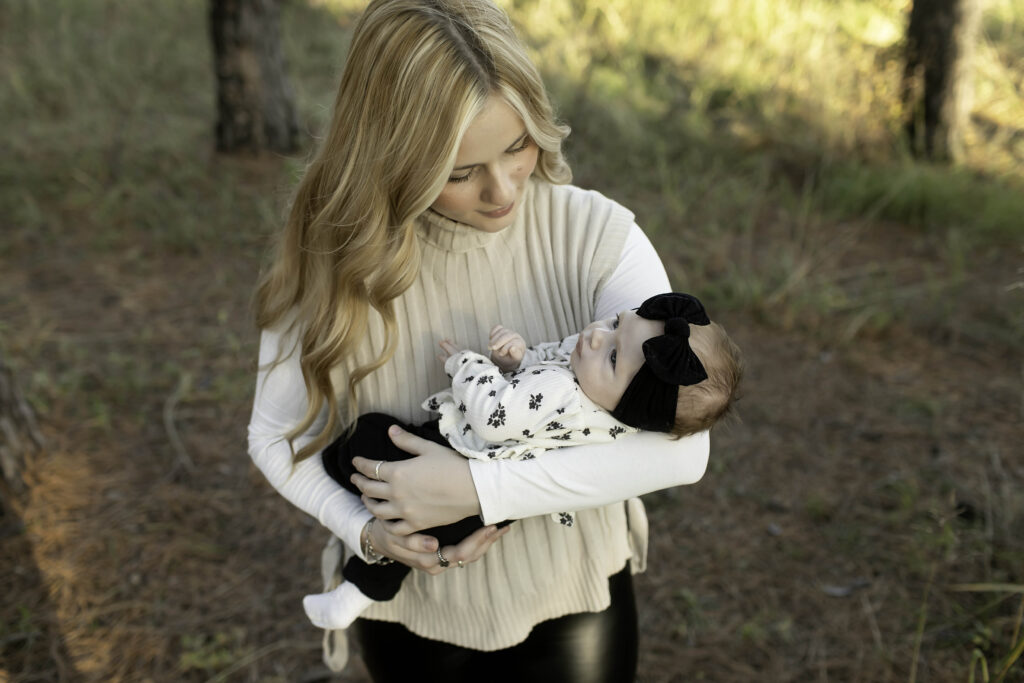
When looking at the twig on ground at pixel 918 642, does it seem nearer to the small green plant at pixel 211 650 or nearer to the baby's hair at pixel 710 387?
the baby's hair at pixel 710 387

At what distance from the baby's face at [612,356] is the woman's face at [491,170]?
314mm

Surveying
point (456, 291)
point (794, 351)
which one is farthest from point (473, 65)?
Answer: point (794, 351)

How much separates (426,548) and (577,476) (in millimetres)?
344

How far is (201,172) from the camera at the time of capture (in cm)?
525

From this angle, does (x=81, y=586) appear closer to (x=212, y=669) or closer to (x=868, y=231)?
(x=212, y=669)

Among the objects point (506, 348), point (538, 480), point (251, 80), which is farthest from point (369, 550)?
point (251, 80)

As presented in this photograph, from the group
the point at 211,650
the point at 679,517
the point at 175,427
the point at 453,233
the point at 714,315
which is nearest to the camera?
the point at 453,233

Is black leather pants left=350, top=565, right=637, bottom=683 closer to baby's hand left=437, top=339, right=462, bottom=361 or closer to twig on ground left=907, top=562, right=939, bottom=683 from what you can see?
baby's hand left=437, top=339, right=462, bottom=361

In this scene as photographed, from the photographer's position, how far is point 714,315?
14.0ft

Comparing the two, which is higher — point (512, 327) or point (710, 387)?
point (512, 327)

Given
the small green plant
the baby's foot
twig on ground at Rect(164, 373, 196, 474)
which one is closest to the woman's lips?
the baby's foot

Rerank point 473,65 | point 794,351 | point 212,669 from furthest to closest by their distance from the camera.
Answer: point 794,351 < point 212,669 < point 473,65

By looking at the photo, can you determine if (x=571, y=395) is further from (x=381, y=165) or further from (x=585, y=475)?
(x=381, y=165)

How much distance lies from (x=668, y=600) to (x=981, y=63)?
533 cm
